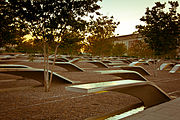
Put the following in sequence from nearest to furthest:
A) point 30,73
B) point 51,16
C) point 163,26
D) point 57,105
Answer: point 57,105
point 51,16
point 30,73
point 163,26

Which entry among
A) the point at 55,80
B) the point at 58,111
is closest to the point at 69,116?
the point at 58,111

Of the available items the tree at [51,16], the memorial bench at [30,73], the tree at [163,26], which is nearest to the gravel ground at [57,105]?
the memorial bench at [30,73]

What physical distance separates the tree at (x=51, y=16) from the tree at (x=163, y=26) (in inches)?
281

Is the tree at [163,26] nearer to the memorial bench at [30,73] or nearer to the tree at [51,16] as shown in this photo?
the tree at [51,16]

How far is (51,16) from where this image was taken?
7.25m

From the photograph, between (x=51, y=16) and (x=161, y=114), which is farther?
(x=51, y=16)

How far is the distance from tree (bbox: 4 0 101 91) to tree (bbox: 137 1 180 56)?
7147mm

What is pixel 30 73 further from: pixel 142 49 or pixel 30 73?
pixel 142 49

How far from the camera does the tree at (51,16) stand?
6852mm

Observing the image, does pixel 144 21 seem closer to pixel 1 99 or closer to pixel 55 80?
pixel 55 80

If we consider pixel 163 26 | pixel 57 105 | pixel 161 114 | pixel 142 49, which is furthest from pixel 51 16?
pixel 142 49

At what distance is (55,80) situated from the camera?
923 cm

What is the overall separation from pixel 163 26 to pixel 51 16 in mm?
8716

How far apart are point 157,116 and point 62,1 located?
5.13 meters
